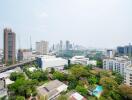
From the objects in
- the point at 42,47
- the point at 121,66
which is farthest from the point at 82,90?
the point at 42,47

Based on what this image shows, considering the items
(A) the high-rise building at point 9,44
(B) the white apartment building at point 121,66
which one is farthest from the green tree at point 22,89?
(A) the high-rise building at point 9,44

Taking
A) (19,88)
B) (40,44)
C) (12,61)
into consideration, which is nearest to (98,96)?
(19,88)

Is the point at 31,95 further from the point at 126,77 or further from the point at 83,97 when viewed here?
the point at 126,77

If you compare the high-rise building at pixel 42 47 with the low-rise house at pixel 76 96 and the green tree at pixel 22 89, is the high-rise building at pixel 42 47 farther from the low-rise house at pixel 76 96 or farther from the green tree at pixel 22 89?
the low-rise house at pixel 76 96

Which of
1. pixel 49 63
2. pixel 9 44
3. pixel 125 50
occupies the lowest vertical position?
pixel 49 63

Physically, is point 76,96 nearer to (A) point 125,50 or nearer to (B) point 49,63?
(B) point 49,63

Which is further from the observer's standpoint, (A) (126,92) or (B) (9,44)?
(B) (9,44)

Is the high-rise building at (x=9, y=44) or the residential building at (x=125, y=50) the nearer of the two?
the high-rise building at (x=9, y=44)

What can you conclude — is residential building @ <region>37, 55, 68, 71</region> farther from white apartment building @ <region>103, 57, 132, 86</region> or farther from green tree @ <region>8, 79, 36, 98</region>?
green tree @ <region>8, 79, 36, 98</region>
